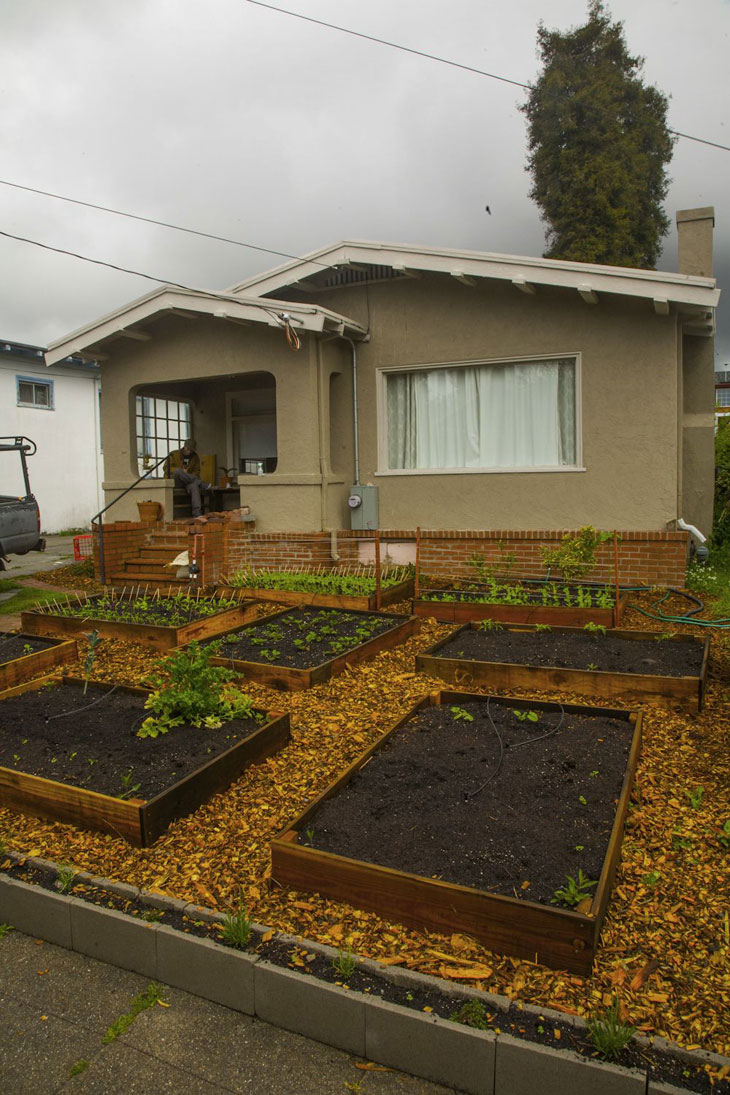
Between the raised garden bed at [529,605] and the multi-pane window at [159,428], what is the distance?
681cm

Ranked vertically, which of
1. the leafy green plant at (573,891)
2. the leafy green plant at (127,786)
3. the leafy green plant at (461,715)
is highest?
the leafy green plant at (461,715)

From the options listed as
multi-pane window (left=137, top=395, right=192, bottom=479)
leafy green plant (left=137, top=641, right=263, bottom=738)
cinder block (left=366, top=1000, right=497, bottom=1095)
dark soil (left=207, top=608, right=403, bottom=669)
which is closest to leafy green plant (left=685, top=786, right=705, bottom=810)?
cinder block (left=366, top=1000, right=497, bottom=1095)

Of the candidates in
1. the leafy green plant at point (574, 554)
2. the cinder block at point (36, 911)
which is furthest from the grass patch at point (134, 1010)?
the leafy green plant at point (574, 554)

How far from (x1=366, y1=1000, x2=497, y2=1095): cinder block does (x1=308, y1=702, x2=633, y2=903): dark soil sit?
61 cm

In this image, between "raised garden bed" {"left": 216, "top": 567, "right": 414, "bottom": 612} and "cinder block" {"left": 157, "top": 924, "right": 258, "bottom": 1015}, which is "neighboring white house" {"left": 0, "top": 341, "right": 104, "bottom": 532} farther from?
"cinder block" {"left": 157, "top": 924, "right": 258, "bottom": 1015}

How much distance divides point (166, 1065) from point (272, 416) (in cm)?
1130

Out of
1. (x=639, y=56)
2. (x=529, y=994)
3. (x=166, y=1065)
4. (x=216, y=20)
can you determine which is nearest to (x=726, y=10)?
(x=216, y=20)

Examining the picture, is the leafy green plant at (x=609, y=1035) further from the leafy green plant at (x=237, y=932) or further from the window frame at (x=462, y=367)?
the window frame at (x=462, y=367)

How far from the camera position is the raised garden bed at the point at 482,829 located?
2639 millimetres

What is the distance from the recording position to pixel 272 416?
42.3 feet

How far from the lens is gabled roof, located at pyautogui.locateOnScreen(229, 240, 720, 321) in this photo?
8.22m

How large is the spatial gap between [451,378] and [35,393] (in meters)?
14.3

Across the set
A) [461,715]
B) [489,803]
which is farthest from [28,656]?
[489,803]

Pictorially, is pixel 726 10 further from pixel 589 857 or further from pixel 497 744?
pixel 589 857
